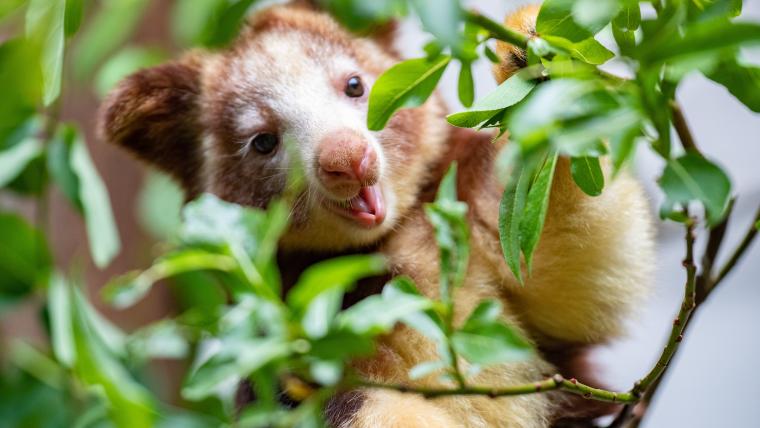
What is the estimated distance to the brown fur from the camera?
2010mm

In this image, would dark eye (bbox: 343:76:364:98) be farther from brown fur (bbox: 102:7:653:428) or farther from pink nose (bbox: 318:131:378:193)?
pink nose (bbox: 318:131:378:193)

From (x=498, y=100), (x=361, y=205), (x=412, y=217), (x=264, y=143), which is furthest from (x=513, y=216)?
(x=264, y=143)

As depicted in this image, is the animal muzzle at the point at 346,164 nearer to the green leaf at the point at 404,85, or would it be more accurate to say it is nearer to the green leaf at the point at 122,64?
the green leaf at the point at 404,85

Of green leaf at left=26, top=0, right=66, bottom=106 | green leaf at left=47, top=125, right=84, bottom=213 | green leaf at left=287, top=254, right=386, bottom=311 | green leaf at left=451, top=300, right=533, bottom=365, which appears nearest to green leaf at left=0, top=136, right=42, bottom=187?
green leaf at left=47, top=125, right=84, bottom=213

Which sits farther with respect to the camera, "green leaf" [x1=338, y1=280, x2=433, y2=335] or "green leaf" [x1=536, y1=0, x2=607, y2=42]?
"green leaf" [x1=536, y1=0, x2=607, y2=42]

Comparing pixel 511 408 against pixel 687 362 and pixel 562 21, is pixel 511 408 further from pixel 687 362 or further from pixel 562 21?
pixel 687 362

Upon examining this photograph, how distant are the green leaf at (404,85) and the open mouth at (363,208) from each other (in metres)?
0.80

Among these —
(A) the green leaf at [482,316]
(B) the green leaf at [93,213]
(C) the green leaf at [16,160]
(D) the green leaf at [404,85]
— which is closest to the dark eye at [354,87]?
(B) the green leaf at [93,213]

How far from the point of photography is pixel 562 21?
1156mm

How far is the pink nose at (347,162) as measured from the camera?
74.6 inches

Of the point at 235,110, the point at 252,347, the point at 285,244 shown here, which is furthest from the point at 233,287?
the point at 235,110

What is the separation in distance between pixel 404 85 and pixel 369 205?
2.80 feet

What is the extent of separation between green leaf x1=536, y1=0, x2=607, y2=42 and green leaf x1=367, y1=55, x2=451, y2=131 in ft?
0.47

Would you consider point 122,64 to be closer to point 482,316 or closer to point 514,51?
point 514,51
